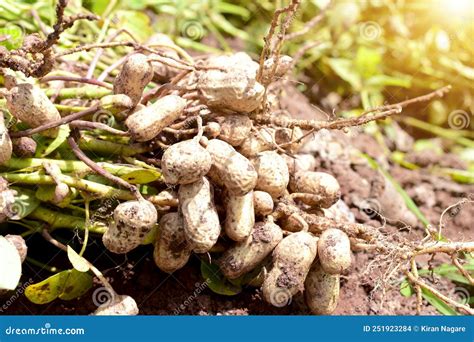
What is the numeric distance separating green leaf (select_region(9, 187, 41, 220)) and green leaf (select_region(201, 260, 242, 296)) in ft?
1.31

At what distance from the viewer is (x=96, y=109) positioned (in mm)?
1443

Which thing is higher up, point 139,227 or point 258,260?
point 139,227

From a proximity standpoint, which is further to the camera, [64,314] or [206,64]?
[206,64]

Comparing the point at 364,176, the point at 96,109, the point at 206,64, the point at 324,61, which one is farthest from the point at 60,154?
the point at 324,61

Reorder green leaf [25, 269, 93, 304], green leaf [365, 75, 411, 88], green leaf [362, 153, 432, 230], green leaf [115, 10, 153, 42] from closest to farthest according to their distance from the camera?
green leaf [25, 269, 93, 304]
green leaf [362, 153, 432, 230]
green leaf [115, 10, 153, 42]
green leaf [365, 75, 411, 88]

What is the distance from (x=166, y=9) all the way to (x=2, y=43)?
96 centimetres

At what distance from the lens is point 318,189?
1618 mm

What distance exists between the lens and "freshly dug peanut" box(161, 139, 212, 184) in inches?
52.5

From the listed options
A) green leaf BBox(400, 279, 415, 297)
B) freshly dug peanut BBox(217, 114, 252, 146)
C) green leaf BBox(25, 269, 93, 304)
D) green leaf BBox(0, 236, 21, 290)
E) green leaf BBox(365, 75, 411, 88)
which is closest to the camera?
green leaf BBox(0, 236, 21, 290)

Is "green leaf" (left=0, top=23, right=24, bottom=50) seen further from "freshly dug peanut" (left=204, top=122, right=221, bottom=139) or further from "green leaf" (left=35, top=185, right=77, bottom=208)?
"freshly dug peanut" (left=204, top=122, right=221, bottom=139)

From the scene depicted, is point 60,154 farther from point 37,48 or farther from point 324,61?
point 324,61

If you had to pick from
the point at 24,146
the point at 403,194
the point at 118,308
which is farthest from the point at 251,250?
the point at 403,194

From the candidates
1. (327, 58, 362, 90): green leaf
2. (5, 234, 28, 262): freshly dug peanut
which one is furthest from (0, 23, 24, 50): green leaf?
(327, 58, 362, 90): green leaf

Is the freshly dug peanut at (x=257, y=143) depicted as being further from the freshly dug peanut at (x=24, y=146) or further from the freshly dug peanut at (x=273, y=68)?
the freshly dug peanut at (x=24, y=146)
